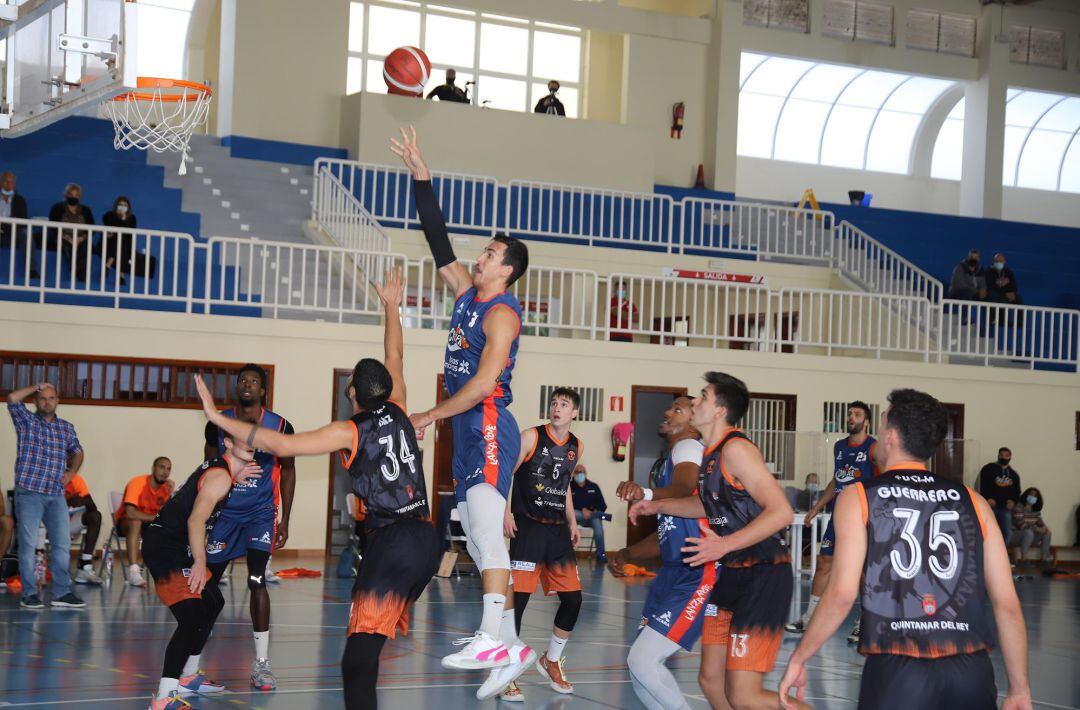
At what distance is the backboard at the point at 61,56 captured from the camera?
27.8ft

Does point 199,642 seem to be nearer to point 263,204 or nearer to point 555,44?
point 263,204

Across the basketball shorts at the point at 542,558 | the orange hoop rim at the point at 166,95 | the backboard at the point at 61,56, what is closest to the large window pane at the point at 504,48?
the orange hoop rim at the point at 166,95

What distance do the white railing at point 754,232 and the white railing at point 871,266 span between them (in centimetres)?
31

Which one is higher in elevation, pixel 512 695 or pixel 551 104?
pixel 551 104

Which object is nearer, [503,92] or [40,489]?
[40,489]

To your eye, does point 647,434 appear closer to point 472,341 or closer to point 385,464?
point 472,341

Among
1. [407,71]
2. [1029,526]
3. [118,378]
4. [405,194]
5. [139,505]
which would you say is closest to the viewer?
[139,505]

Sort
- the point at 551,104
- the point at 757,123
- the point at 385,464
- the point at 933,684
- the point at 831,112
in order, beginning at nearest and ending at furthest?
1. the point at 933,684
2. the point at 385,464
3. the point at 551,104
4. the point at 757,123
5. the point at 831,112

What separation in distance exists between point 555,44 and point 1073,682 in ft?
68.1

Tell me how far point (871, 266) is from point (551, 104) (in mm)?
7244

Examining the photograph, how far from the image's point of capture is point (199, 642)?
7.37 meters

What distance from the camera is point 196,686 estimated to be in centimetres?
778

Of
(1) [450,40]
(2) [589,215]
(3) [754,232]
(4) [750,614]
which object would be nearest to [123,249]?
(2) [589,215]

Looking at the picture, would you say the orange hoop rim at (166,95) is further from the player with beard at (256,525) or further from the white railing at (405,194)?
the white railing at (405,194)
